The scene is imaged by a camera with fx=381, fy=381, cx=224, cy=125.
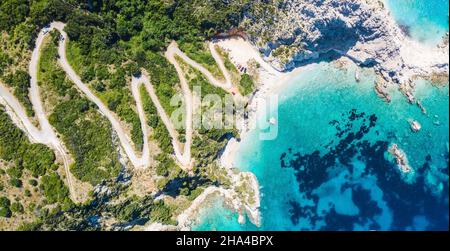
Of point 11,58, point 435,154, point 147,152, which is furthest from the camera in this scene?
point 435,154

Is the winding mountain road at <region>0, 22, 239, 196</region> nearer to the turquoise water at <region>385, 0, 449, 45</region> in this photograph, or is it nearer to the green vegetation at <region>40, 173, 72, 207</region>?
the green vegetation at <region>40, 173, 72, 207</region>

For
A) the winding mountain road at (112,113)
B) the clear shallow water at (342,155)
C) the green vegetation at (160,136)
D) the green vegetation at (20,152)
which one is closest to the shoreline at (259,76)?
the clear shallow water at (342,155)

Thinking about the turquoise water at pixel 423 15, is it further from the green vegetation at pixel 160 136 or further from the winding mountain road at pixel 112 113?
the green vegetation at pixel 160 136

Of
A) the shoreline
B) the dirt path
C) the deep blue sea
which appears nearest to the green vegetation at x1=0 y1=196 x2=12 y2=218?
the dirt path

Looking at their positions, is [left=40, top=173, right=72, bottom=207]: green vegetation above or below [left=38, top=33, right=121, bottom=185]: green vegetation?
below

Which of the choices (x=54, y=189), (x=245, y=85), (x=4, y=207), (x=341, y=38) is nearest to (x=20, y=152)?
(x=54, y=189)
